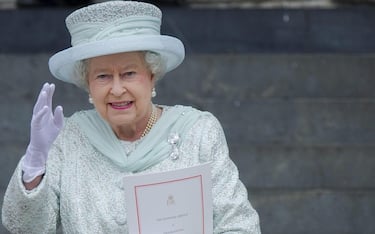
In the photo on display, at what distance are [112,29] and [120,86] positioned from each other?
6.9 inches

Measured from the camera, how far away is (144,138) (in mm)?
3477

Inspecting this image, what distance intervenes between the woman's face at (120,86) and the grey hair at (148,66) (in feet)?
0.05

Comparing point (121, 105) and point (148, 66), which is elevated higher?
point (148, 66)

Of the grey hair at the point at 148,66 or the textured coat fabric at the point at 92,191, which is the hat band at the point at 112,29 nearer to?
the grey hair at the point at 148,66

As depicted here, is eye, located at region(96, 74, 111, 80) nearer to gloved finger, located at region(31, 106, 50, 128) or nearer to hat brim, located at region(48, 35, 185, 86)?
hat brim, located at region(48, 35, 185, 86)

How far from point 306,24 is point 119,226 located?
14.3 ft

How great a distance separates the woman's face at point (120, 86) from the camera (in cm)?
334

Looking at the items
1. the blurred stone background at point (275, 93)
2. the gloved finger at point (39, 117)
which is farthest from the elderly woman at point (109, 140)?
the blurred stone background at point (275, 93)

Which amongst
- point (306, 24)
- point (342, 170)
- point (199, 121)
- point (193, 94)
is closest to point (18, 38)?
point (193, 94)

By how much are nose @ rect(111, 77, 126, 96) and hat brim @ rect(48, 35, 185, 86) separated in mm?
103

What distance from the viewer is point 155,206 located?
10.7 ft

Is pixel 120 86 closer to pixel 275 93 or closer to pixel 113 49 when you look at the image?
pixel 113 49

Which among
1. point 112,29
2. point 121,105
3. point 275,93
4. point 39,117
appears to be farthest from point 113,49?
point 275,93

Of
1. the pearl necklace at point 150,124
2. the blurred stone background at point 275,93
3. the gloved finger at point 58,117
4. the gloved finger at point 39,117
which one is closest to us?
the gloved finger at point 39,117
